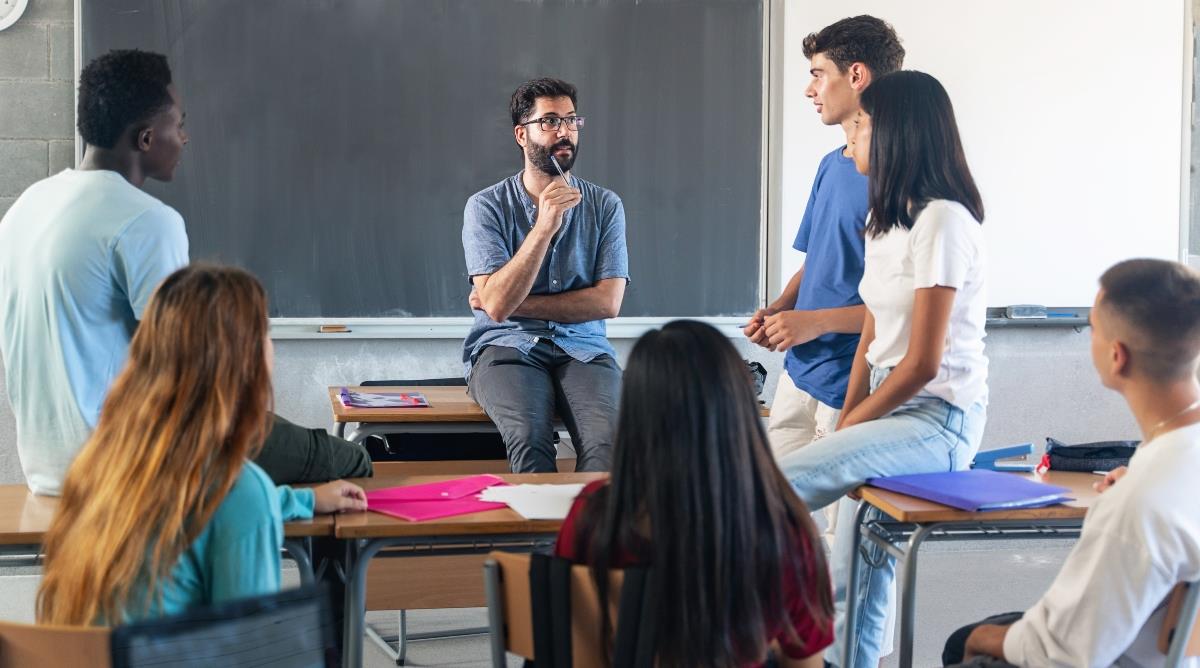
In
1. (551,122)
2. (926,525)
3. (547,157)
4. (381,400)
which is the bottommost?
(926,525)

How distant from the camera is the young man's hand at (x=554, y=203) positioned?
3.25 meters

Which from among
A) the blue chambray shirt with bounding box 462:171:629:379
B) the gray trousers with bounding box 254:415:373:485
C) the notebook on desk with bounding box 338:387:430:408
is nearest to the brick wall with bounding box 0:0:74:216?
the notebook on desk with bounding box 338:387:430:408

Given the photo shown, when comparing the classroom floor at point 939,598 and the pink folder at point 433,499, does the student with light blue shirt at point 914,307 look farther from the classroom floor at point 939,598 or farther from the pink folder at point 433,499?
the classroom floor at point 939,598

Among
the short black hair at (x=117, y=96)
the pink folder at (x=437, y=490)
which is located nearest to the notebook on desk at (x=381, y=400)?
the pink folder at (x=437, y=490)

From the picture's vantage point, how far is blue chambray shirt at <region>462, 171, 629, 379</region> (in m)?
3.38

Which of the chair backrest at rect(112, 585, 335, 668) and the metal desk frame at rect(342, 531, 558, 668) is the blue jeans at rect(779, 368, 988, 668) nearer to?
the metal desk frame at rect(342, 531, 558, 668)

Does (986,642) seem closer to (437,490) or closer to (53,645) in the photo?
(437,490)

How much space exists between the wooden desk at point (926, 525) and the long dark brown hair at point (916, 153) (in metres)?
0.60

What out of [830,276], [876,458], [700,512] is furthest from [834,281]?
[700,512]

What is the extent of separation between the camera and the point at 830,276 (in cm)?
300

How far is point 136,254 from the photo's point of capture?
2.18 metres

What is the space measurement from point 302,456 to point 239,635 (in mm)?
907

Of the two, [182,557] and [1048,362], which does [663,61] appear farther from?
[182,557]

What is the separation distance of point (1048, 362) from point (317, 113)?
115 inches
